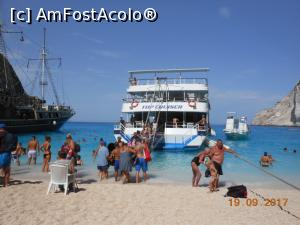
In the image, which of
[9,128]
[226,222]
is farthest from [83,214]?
[9,128]

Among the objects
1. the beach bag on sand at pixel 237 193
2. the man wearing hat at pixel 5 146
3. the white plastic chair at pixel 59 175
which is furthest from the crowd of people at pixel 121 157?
the beach bag on sand at pixel 237 193

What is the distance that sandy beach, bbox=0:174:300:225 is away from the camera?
22.1 ft

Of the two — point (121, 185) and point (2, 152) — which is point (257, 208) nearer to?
point (121, 185)

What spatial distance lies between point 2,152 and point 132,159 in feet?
13.9

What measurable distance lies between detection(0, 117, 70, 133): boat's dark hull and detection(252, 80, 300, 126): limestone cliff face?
108586 mm

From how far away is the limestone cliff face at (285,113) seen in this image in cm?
13820

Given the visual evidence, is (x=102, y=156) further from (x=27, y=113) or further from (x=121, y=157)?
(x=27, y=113)

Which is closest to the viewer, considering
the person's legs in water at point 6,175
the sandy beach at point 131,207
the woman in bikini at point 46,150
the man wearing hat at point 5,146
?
the sandy beach at point 131,207

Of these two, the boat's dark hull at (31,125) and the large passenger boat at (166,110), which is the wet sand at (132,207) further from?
the boat's dark hull at (31,125)

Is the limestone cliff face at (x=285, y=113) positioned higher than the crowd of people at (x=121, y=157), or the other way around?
the limestone cliff face at (x=285, y=113)

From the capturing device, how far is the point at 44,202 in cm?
790

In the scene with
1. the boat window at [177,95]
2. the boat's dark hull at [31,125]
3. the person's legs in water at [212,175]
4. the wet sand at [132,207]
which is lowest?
the wet sand at [132,207]

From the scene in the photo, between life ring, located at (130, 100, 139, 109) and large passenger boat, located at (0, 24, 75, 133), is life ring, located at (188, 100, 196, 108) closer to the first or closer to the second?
life ring, located at (130, 100, 139, 109)
